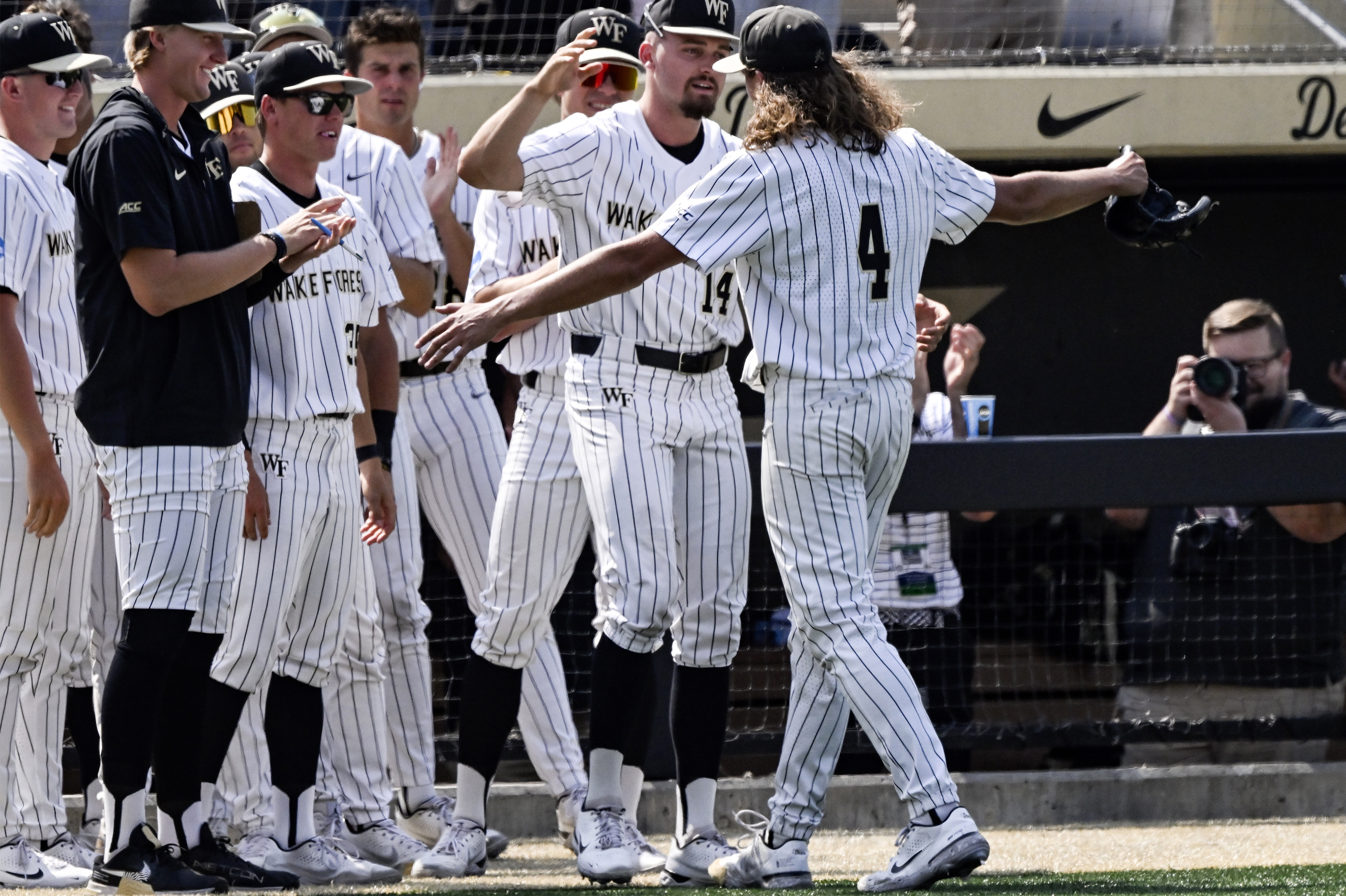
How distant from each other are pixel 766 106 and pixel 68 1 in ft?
9.20

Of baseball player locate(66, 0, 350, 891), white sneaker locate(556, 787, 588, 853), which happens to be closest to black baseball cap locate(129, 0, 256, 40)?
baseball player locate(66, 0, 350, 891)

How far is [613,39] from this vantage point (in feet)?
13.2

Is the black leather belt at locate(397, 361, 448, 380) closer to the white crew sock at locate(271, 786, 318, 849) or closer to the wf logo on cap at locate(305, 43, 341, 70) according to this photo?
the wf logo on cap at locate(305, 43, 341, 70)

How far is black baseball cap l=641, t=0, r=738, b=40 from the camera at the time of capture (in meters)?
3.47

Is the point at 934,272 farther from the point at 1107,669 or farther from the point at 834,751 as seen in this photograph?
the point at 834,751

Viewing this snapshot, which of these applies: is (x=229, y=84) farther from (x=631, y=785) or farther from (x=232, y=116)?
(x=631, y=785)

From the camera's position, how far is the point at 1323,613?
5105 mm

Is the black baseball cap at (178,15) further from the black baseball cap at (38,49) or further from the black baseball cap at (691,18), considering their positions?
the black baseball cap at (691,18)

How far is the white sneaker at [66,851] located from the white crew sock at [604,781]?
1.10 metres

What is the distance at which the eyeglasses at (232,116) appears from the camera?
3707mm

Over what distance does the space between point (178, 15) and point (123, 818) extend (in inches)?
57.2

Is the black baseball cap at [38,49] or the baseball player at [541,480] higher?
the black baseball cap at [38,49]

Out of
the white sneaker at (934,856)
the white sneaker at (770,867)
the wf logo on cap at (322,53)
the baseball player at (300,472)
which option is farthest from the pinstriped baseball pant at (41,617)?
the white sneaker at (934,856)

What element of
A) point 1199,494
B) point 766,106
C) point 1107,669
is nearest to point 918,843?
point 766,106
